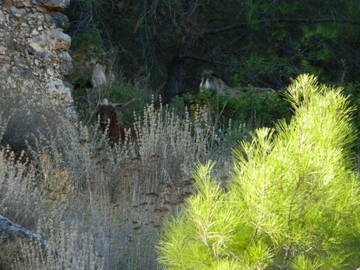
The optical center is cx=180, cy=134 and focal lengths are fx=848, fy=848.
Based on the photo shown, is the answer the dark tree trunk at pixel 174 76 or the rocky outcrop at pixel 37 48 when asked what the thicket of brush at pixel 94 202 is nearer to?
the rocky outcrop at pixel 37 48

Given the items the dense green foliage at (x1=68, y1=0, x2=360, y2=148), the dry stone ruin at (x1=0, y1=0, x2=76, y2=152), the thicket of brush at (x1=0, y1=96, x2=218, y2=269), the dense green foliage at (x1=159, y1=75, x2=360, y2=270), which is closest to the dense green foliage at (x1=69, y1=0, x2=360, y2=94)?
the dense green foliage at (x1=68, y1=0, x2=360, y2=148)

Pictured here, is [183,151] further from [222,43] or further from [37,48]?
[222,43]

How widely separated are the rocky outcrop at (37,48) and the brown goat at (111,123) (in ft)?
1.28

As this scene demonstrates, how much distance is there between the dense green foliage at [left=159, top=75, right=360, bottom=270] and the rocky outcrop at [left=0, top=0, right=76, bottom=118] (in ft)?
17.4

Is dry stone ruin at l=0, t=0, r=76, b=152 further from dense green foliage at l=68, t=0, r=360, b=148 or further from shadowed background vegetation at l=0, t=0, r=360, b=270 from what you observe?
dense green foliage at l=68, t=0, r=360, b=148

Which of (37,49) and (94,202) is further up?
(37,49)

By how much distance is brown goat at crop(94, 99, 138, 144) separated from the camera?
8602 mm

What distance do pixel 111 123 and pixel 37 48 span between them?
3.95ft

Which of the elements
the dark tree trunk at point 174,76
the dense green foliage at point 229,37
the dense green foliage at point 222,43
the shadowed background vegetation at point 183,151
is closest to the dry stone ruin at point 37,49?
the shadowed background vegetation at point 183,151

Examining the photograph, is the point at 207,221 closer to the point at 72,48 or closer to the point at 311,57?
the point at 72,48

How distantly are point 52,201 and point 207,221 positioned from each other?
253cm

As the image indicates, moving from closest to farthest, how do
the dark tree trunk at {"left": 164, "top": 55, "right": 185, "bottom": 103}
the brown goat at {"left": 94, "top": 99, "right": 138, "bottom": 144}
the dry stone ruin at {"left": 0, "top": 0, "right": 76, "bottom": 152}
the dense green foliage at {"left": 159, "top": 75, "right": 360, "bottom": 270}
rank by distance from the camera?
the dense green foliage at {"left": 159, "top": 75, "right": 360, "bottom": 270}
the brown goat at {"left": 94, "top": 99, "right": 138, "bottom": 144}
the dry stone ruin at {"left": 0, "top": 0, "right": 76, "bottom": 152}
the dark tree trunk at {"left": 164, "top": 55, "right": 185, "bottom": 103}

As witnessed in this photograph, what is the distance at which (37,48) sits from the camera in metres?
9.09

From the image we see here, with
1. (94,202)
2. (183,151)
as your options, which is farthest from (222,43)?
(94,202)
